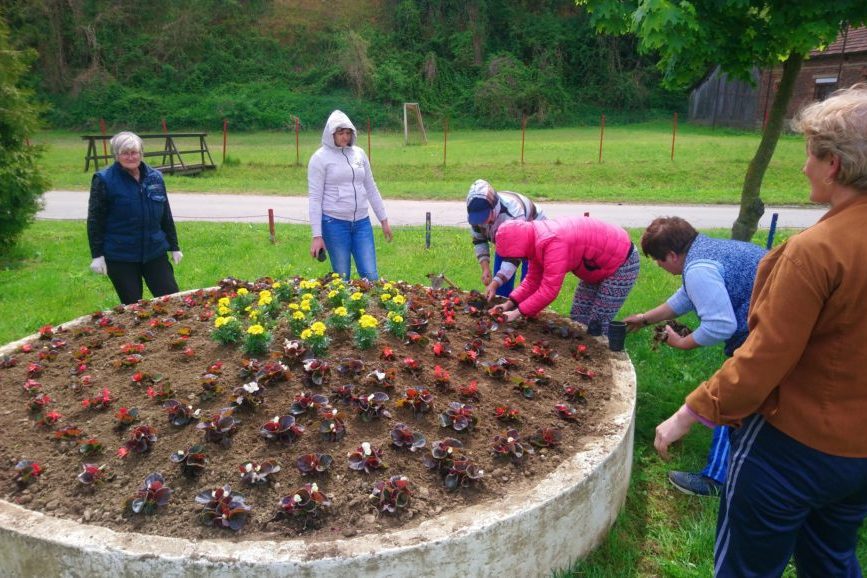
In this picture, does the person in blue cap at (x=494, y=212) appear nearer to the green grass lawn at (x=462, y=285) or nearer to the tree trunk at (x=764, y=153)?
the green grass lawn at (x=462, y=285)

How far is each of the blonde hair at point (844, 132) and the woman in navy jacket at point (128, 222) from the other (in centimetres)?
442

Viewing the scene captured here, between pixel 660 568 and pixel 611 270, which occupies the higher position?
pixel 611 270

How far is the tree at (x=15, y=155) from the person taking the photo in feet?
28.8

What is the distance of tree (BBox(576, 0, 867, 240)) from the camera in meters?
5.24

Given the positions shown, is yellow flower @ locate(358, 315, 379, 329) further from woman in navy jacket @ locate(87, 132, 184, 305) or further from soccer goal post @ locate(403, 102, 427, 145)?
soccer goal post @ locate(403, 102, 427, 145)

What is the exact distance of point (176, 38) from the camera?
40.8 meters

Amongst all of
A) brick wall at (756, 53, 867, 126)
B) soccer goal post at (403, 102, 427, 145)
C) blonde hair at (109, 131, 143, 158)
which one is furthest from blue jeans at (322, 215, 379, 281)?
brick wall at (756, 53, 867, 126)

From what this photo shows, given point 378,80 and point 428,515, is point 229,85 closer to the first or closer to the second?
point 378,80

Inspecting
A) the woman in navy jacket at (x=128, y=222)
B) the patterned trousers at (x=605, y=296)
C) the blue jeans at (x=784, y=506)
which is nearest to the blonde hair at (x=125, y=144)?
the woman in navy jacket at (x=128, y=222)

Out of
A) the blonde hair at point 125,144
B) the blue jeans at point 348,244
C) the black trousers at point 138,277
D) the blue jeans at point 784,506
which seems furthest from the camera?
the blue jeans at point 348,244

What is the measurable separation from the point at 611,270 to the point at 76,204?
13.6 metres

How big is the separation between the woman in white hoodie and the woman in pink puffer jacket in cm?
180

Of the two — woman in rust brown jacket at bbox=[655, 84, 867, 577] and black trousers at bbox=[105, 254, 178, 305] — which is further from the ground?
woman in rust brown jacket at bbox=[655, 84, 867, 577]

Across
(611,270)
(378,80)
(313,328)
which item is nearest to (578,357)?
(611,270)
